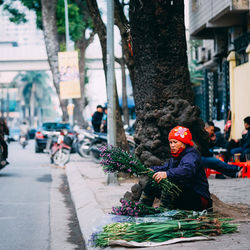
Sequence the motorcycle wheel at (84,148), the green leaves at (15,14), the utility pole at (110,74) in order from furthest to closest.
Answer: the green leaves at (15,14), the motorcycle wheel at (84,148), the utility pole at (110,74)

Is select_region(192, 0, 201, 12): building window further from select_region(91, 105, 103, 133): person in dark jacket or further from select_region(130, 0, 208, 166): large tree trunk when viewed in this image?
select_region(130, 0, 208, 166): large tree trunk

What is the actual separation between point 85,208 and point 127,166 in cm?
316

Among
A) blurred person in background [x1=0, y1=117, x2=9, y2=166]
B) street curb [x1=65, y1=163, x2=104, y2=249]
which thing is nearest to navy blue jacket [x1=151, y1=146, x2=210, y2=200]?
street curb [x1=65, y1=163, x2=104, y2=249]

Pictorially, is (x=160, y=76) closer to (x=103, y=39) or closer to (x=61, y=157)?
(x=103, y=39)

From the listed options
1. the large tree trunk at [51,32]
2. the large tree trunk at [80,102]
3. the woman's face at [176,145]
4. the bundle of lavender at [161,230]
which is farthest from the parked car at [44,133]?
the bundle of lavender at [161,230]

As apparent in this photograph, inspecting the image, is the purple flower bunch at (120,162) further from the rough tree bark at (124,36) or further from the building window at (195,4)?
the building window at (195,4)

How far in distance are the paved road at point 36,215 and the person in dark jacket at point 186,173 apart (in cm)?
150

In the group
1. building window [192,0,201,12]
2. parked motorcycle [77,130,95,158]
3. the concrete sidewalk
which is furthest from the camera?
building window [192,0,201,12]

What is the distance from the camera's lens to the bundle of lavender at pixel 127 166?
638 cm

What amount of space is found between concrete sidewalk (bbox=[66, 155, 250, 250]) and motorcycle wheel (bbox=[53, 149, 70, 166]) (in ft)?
15.2

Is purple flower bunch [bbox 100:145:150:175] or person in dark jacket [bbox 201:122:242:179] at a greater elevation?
purple flower bunch [bbox 100:145:150:175]

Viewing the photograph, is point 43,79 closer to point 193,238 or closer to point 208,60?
point 208,60

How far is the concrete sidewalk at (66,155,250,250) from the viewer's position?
5812 mm

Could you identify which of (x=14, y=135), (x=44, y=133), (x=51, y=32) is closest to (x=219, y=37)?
(x=44, y=133)
